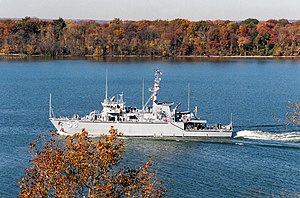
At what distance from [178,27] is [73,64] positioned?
46.1 metres

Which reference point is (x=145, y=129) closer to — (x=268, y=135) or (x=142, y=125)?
(x=142, y=125)

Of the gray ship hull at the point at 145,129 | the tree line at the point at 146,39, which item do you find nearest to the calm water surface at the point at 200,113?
the gray ship hull at the point at 145,129

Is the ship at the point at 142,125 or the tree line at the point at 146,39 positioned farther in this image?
the tree line at the point at 146,39

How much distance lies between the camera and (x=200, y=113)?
5544 cm

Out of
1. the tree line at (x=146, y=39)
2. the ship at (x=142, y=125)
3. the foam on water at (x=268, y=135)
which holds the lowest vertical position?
the foam on water at (x=268, y=135)

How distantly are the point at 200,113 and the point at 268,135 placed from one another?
11.8 metres

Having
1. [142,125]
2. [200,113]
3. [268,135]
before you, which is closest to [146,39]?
[200,113]

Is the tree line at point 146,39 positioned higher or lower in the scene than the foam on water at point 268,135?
higher

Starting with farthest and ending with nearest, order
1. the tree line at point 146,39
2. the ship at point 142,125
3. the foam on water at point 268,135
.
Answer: the tree line at point 146,39 < the ship at point 142,125 < the foam on water at point 268,135

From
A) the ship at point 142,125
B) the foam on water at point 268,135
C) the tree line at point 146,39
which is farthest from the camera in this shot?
the tree line at point 146,39

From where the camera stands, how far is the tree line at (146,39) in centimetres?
13675

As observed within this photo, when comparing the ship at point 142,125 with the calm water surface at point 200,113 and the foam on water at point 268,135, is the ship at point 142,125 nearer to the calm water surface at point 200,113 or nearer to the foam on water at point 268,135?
the calm water surface at point 200,113

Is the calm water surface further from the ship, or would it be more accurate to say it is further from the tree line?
the tree line

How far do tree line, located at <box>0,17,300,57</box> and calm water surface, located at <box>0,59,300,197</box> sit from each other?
23971 millimetres
